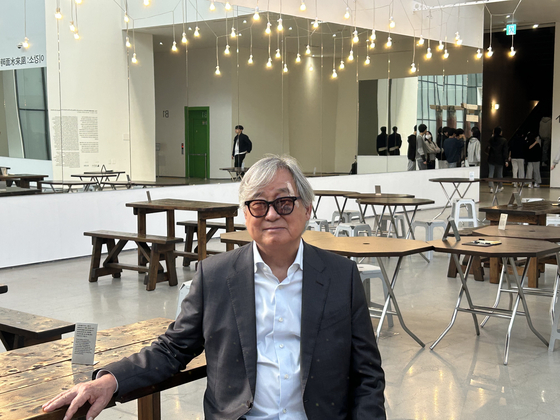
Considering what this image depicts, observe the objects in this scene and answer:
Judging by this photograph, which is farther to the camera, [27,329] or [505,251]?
[505,251]

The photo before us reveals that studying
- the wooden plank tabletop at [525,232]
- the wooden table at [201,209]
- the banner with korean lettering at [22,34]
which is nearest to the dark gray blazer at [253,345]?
the wooden plank tabletop at [525,232]

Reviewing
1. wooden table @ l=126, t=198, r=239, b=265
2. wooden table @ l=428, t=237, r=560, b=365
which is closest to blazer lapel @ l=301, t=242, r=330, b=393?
wooden table @ l=428, t=237, r=560, b=365

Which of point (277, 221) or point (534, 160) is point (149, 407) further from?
point (534, 160)

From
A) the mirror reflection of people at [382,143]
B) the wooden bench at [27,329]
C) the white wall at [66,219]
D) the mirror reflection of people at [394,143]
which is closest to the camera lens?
the wooden bench at [27,329]

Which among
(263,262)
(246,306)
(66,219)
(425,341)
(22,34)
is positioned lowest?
(425,341)

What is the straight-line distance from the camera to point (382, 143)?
1372 cm

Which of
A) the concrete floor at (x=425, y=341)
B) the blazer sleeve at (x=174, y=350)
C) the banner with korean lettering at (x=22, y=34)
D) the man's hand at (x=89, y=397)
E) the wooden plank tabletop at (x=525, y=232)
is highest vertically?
the banner with korean lettering at (x=22, y=34)

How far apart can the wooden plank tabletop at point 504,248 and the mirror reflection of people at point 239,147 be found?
6.40 metres

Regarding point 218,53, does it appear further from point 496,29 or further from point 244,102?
point 496,29

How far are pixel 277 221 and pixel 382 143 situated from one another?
12.1 metres

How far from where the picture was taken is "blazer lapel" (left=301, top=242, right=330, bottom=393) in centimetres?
181

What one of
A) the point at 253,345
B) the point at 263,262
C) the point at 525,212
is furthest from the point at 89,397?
the point at 525,212

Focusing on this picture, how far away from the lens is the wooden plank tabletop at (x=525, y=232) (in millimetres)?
5105

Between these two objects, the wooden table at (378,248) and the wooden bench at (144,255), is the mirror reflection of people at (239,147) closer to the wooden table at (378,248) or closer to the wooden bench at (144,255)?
the wooden bench at (144,255)
